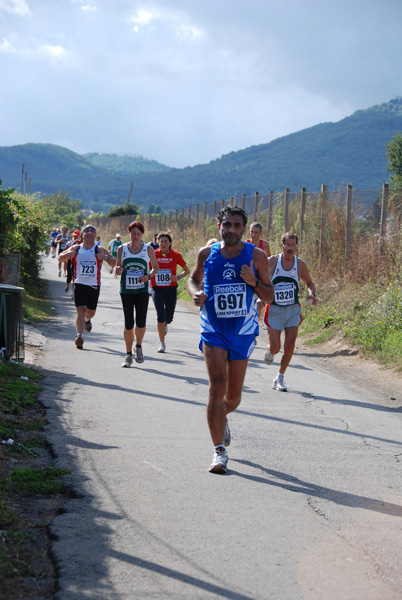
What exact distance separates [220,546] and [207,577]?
47 centimetres

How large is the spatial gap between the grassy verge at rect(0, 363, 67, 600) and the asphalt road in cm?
12

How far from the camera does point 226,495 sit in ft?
18.2

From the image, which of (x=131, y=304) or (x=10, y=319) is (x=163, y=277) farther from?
(x=10, y=319)

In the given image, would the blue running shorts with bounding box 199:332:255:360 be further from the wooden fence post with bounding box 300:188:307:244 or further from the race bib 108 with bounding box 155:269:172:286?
the wooden fence post with bounding box 300:188:307:244

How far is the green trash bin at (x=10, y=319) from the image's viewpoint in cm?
1036

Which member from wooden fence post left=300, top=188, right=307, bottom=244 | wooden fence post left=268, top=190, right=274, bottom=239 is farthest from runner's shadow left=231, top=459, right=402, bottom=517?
wooden fence post left=268, top=190, right=274, bottom=239

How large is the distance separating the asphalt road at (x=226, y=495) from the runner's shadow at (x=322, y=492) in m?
0.01

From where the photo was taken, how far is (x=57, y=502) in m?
5.28

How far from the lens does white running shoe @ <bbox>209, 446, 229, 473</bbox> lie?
615 centimetres

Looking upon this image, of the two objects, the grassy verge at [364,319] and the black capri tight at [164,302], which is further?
the black capri tight at [164,302]

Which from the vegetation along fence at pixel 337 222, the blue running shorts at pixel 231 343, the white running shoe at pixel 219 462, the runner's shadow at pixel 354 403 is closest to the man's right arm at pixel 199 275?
the blue running shorts at pixel 231 343

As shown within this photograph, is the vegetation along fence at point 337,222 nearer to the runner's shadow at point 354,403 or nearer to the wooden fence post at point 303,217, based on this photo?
the wooden fence post at point 303,217

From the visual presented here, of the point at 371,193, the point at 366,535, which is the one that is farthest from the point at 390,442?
the point at 371,193

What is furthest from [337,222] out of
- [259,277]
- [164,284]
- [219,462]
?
A: [219,462]
